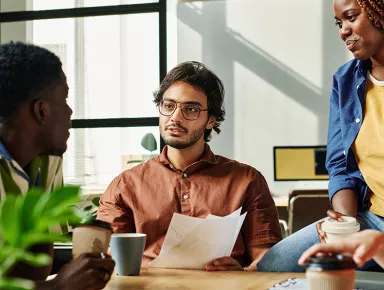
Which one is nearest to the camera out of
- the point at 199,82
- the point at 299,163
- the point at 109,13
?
the point at 199,82

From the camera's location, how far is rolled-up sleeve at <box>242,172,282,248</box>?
1975mm

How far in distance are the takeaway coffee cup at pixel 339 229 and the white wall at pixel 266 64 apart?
5146 mm

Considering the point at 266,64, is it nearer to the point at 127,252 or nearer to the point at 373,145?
the point at 373,145

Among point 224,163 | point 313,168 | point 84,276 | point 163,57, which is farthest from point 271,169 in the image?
point 84,276

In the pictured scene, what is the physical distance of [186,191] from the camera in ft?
6.70

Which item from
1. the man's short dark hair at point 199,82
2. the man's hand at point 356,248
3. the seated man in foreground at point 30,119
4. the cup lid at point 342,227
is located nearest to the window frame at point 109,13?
the man's short dark hair at point 199,82

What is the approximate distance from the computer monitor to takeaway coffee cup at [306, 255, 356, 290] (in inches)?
205

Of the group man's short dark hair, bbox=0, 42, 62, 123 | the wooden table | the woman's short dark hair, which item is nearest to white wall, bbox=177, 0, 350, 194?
the woman's short dark hair

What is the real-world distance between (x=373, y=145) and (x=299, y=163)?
4220 millimetres

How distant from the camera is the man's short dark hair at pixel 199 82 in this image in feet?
7.45

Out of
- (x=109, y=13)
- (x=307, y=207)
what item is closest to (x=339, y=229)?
(x=307, y=207)

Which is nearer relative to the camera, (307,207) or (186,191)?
(186,191)

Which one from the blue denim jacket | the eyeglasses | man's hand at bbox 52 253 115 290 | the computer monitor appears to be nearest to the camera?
man's hand at bbox 52 253 115 290

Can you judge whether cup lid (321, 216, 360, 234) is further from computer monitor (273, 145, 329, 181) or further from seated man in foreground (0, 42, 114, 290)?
computer monitor (273, 145, 329, 181)
